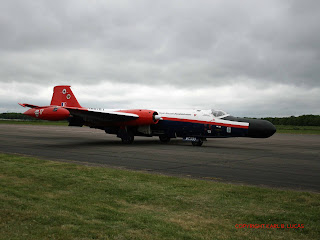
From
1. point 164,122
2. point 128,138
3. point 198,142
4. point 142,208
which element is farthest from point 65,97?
point 142,208

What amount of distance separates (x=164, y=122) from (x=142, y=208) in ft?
55.4

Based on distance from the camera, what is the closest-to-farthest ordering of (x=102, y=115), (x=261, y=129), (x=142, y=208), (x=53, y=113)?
(x=142, y=208) < (x=261, y=129) < (x=53, y=113) < (x=102, y=115)

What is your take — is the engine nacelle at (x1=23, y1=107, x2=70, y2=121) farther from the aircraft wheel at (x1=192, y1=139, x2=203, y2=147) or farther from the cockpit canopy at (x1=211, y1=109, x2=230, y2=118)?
the cockpit canopy at (x1=211, y1=109, x2=230, y2=118)

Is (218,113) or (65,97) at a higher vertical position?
(65,97)

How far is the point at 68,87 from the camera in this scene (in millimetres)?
26172

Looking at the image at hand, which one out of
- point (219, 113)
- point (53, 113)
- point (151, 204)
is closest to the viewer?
point (151, 204)

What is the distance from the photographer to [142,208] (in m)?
6.09

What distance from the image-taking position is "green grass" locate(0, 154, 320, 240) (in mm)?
4758

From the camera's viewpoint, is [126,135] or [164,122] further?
[126,135]

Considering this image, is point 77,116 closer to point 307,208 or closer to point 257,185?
point 257,185

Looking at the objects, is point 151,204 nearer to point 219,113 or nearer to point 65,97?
point 219,113

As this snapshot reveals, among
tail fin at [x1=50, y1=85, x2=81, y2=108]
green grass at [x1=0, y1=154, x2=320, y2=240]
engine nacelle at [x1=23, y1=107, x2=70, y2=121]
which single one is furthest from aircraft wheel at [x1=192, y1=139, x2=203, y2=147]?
green grass at [x1=0, y1=154, x2=320, y2=240]

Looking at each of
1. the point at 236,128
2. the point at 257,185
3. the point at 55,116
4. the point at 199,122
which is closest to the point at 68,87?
the point at 55,116

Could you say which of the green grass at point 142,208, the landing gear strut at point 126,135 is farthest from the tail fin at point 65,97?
the green grass at point 142,208
